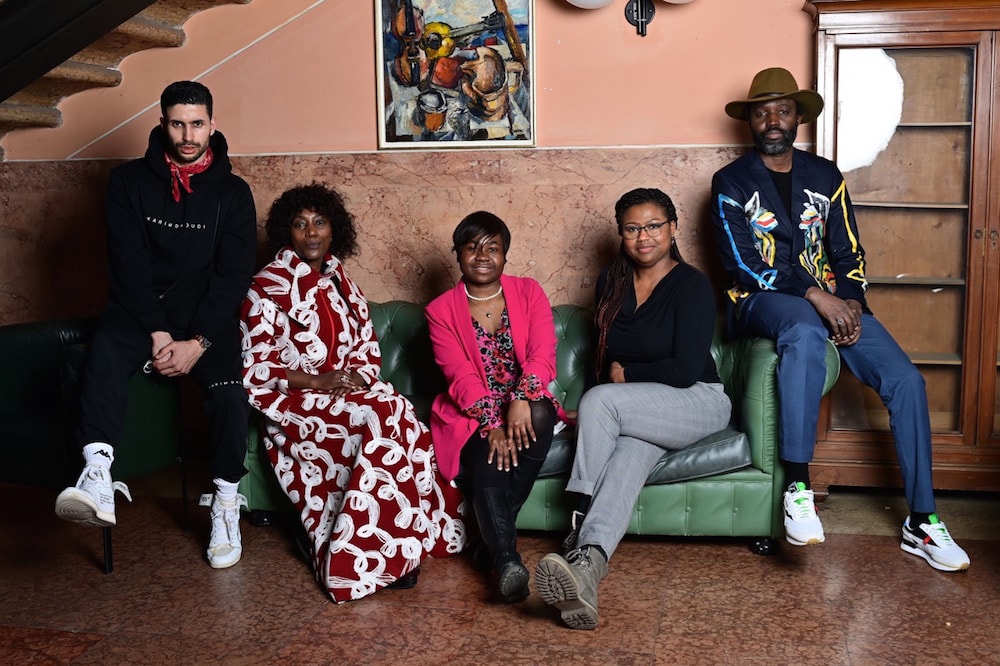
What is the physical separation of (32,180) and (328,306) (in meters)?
2.21

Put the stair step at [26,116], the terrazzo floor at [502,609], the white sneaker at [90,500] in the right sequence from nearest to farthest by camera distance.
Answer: the terrazzo floor at [502,609] < the white sneaker at [90,500] < the stair step at [26,116]

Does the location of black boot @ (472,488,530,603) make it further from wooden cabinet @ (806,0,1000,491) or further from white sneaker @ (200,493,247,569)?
wooden cabinet @ (806,0,1000,491)

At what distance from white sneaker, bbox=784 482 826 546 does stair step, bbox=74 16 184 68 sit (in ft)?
10.8

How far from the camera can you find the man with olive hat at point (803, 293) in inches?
127

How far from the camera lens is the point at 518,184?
14.1 ft

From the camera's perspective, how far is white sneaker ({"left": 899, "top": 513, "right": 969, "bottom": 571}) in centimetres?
313

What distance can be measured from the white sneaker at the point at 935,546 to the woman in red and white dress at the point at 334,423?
5.12 ft

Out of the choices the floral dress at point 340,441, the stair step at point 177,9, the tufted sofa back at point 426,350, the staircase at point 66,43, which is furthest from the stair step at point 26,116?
the tufted sofa back at point 426,350

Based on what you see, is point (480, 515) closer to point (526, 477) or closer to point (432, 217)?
point (526, 477)

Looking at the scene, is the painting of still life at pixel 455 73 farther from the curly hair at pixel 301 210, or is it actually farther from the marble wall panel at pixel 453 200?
the curly hair at pixel 301 210

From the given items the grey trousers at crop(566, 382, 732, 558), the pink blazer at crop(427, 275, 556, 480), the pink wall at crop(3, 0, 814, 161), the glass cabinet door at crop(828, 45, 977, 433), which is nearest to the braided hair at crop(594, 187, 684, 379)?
the pink blazer at crop(427, 275, 556, 480)

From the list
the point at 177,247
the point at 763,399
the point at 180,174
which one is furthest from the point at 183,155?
the point at 763,399

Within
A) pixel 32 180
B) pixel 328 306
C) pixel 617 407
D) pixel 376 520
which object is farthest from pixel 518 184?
pixel 32 180

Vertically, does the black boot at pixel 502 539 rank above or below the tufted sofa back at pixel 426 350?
below
